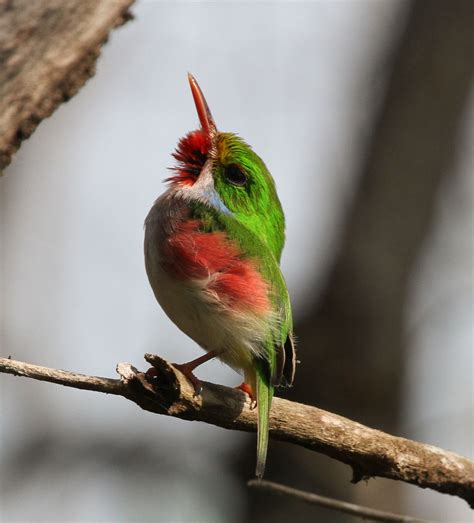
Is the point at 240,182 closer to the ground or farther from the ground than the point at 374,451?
farther from the ground

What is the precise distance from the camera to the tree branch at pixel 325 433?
11.8 feet

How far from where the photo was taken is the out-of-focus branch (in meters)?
3.54

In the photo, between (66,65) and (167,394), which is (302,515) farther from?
(66,65)

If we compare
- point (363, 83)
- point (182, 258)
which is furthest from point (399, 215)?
point (182, 258)

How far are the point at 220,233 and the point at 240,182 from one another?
1.78 ft

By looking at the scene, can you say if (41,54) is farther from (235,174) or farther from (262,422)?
(262,422)

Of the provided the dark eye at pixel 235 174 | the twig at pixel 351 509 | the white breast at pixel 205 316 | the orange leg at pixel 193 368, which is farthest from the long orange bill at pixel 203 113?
the twig at pixel 351 509

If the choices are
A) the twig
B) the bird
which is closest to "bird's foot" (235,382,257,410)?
the bird

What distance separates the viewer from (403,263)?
793 centimetres

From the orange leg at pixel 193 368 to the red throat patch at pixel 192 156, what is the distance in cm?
110

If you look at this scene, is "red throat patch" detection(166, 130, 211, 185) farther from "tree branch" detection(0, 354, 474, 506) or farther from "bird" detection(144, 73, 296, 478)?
"tree branch" detection(0, 354, 474, 506)

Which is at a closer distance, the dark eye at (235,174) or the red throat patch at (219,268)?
the red throat patch at (219,268)

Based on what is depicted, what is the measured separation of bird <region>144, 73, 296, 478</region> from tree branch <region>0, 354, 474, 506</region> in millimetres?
145

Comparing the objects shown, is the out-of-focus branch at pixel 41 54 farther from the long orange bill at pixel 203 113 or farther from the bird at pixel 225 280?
the long orange bill at pixel 203 113
